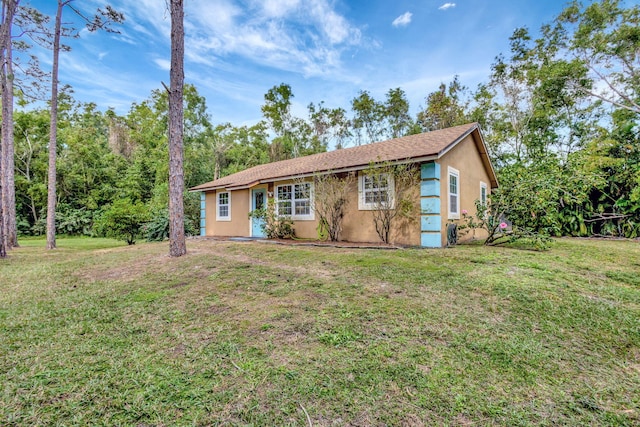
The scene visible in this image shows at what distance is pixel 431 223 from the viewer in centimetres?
806

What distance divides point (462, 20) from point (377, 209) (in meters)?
9.79

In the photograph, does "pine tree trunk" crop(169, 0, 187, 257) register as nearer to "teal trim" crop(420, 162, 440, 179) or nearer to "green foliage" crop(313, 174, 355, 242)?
"green foliage" crop(313, 174, 355, 242)

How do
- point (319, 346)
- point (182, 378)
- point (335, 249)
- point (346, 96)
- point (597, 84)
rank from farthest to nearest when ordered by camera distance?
point (346, 96) → point (597, 84) → point (335, 249) → point (319, 346) → point (182, 378)

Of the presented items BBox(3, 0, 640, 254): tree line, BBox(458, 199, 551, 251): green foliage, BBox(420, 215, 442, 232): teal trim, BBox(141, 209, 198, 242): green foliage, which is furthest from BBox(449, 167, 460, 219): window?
BBox(141, 209, 198, 242): green foliage

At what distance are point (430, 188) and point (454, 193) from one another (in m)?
1.94

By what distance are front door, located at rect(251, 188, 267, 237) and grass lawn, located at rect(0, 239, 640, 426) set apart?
7.08 meters

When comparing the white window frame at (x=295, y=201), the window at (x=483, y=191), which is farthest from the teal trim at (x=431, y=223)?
the window at (x=483, y=191)

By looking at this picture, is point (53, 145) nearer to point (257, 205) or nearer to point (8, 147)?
point (8, 147)

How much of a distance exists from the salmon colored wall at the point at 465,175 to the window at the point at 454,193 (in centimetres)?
20

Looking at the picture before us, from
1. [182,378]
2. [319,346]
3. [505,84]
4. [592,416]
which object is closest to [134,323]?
[182,378]

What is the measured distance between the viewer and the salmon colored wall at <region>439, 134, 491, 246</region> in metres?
8.61

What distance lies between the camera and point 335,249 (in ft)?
26.9

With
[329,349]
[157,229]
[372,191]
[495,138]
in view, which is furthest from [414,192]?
[495,138]

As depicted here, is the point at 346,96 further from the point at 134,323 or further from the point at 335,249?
the point at 134,323
